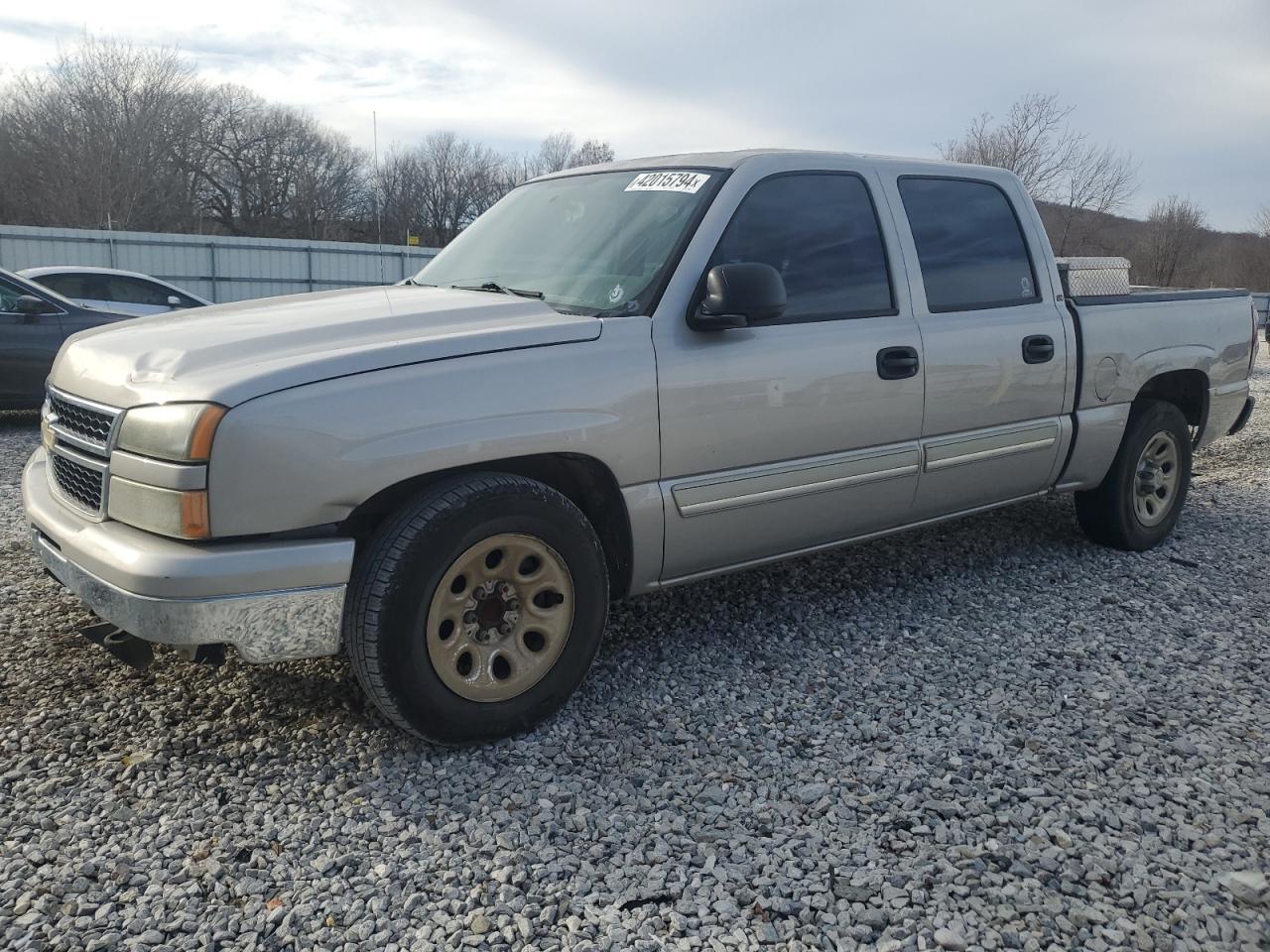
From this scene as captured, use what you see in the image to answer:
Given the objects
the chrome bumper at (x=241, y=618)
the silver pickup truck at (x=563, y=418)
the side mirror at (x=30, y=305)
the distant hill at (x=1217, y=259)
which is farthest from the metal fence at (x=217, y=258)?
the distant hill at (x=1217, y=259)

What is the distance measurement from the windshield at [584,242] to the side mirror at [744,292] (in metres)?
0.23

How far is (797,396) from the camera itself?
359cm

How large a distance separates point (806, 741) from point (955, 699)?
68 centimetres

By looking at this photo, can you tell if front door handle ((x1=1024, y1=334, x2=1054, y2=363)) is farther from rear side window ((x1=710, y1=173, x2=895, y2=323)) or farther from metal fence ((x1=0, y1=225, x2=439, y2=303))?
metal fence ((x1=0, y1=225, x2=439, y2=303))

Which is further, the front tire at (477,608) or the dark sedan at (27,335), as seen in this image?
the dark sedan at (27,335)

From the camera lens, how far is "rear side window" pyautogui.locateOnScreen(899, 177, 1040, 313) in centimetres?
418

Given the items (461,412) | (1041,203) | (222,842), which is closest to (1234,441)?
(461,412)

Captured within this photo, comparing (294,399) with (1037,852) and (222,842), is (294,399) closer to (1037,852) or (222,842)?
(222,842)

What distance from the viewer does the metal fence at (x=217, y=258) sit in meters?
23.2

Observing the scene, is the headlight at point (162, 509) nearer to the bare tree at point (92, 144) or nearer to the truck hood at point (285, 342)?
the truck hood at point (285, 342)

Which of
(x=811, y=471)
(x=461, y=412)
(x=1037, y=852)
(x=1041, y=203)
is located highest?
(x=1041, y=203)

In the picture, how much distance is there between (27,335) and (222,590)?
24.7 feet

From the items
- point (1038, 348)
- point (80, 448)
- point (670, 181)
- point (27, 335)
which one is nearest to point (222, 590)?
point (80, 448)

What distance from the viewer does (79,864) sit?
2.44 m
